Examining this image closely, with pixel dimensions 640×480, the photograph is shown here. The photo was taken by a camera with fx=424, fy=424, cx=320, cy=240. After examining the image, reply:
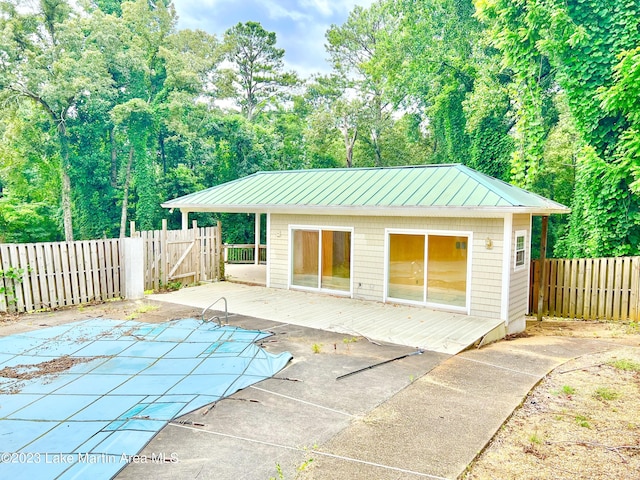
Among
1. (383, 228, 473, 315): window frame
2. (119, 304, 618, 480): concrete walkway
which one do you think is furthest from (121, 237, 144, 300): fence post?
(383, 228, 473, 315): window frame

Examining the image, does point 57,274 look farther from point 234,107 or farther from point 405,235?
point 234,107

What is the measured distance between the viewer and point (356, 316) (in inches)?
338

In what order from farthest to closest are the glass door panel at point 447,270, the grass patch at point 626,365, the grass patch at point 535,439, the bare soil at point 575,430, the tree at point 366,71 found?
the tree at point 366,71
the glass door panel at point 447,270
the grass patch at point 626,365
the grass patch at point 535,439
the bare soil at point 575,430

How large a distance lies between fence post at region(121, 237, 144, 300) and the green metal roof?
9.01 ft

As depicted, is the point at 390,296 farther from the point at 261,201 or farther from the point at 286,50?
the point at 286,50

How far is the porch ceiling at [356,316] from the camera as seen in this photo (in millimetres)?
7097

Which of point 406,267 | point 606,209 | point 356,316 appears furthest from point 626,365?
point 606,209

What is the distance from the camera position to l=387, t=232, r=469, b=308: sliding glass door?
9.00m

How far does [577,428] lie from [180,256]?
10.2 meters

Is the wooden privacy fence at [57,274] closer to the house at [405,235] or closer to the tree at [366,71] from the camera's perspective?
the house at [405,235]

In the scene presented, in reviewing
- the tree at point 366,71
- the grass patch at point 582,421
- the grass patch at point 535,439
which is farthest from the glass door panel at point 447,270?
the tree at point 366,71

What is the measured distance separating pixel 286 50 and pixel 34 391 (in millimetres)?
32041

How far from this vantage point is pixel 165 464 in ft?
10.6

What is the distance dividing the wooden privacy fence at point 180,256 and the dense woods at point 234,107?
447 inches
